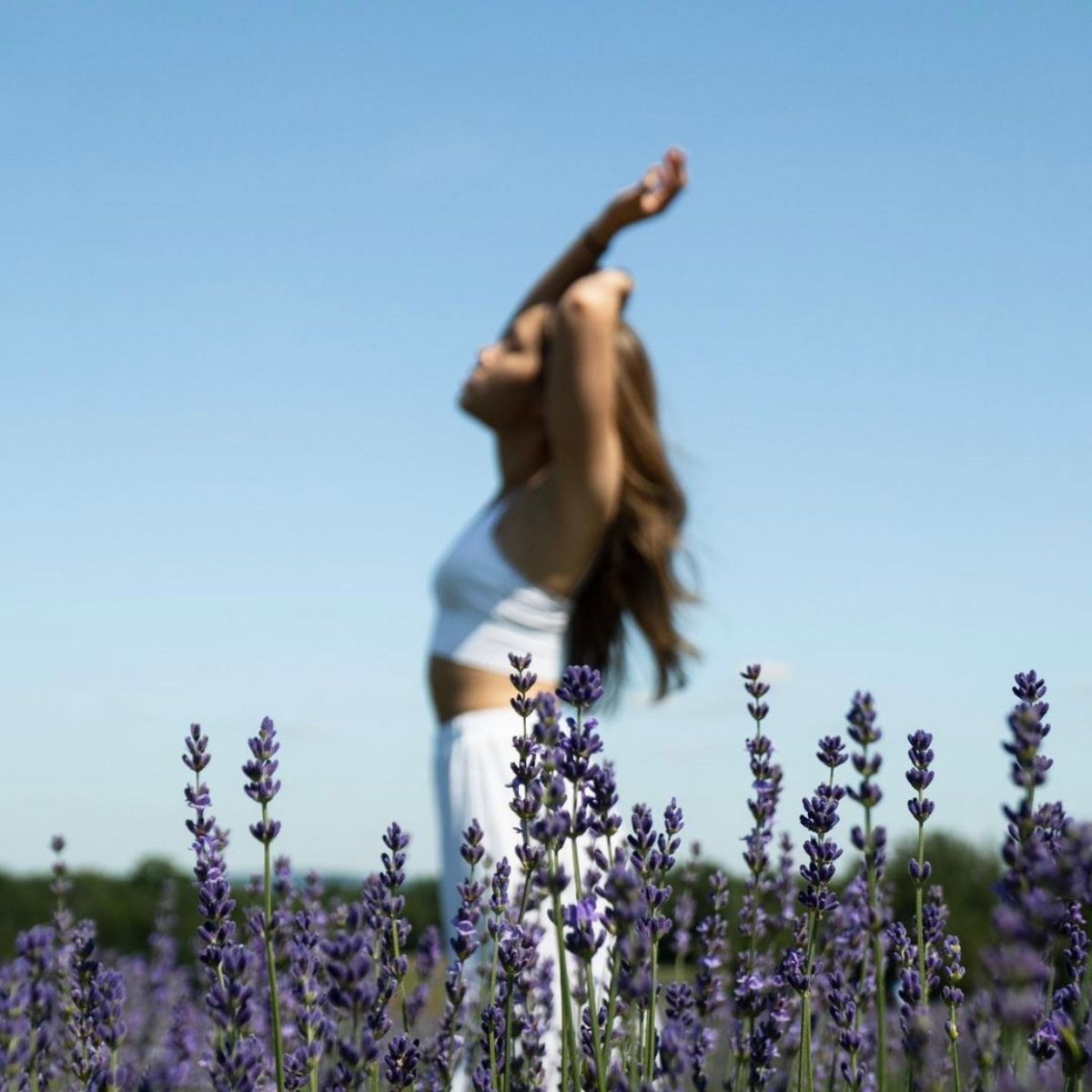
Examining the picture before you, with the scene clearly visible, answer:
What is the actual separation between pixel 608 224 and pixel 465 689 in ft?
6.49

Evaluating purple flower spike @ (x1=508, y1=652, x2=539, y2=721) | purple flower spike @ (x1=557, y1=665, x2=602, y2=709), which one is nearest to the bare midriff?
purple flower spike @ (x1=508, y1=652, x2=539, y2=721)

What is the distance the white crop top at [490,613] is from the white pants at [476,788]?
19cm

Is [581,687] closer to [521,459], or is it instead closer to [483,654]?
[483,654]

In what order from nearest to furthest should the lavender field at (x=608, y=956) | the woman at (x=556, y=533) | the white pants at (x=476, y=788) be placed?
the lavender field at (x=608, y=956) < the white pants at (x=476, y=788) < the woman at (x=556, y=533)

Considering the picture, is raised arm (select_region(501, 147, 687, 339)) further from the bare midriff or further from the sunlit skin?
the bare midriff

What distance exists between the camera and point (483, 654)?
4.99 metres

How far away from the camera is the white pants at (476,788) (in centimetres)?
461

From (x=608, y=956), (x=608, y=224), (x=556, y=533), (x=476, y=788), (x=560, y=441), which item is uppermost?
(x=608, y=224)

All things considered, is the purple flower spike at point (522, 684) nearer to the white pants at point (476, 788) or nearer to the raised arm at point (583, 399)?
the white pants at point (476, 788)

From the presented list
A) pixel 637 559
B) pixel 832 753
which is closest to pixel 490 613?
pixel 637 559

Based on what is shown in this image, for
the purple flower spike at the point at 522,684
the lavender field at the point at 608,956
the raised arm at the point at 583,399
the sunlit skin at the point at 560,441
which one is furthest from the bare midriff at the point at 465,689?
the purple flower spike at the point at 522,684

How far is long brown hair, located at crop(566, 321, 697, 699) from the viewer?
5.62 meters

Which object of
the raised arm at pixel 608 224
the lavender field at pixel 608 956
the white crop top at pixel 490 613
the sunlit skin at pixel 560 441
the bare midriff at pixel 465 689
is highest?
the raised arm at pixel 608 224

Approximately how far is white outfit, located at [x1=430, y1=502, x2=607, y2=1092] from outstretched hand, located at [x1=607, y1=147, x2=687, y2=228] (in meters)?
1.27
